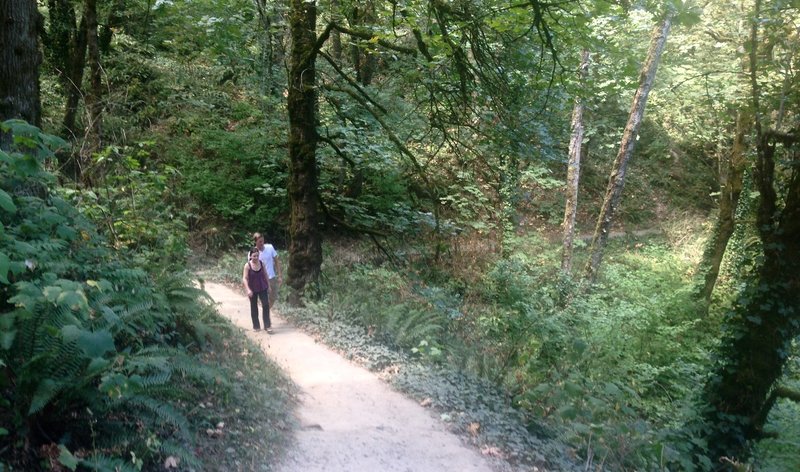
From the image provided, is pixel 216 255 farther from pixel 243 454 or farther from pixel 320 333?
pixel 243 454

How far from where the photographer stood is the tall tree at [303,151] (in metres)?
11.1

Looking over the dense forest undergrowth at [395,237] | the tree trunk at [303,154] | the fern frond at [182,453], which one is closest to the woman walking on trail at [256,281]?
the dense forest undergrowth at [395,237]

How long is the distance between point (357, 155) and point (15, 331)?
928 cm

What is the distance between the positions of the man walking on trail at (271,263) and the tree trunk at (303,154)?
2.57 feet

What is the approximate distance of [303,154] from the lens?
1166 centimetres

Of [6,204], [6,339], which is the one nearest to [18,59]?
[6,204]

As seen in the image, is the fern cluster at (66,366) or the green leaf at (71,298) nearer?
the green leaf at (71,298)

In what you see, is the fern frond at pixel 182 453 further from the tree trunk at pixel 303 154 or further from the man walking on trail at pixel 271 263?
the tree trunk at pixel 303 154

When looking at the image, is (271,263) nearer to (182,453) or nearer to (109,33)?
(182,453)

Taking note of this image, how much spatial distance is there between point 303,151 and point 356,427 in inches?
265

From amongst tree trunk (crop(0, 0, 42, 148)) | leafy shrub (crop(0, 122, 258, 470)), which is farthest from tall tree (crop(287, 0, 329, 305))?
leafy shrub (crop(0, 122, 258, 470))

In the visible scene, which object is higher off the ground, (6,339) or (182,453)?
(6,339)

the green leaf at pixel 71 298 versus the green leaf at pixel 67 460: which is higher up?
the green leaf at pixel 71 298

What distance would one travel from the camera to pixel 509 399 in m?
7.89
